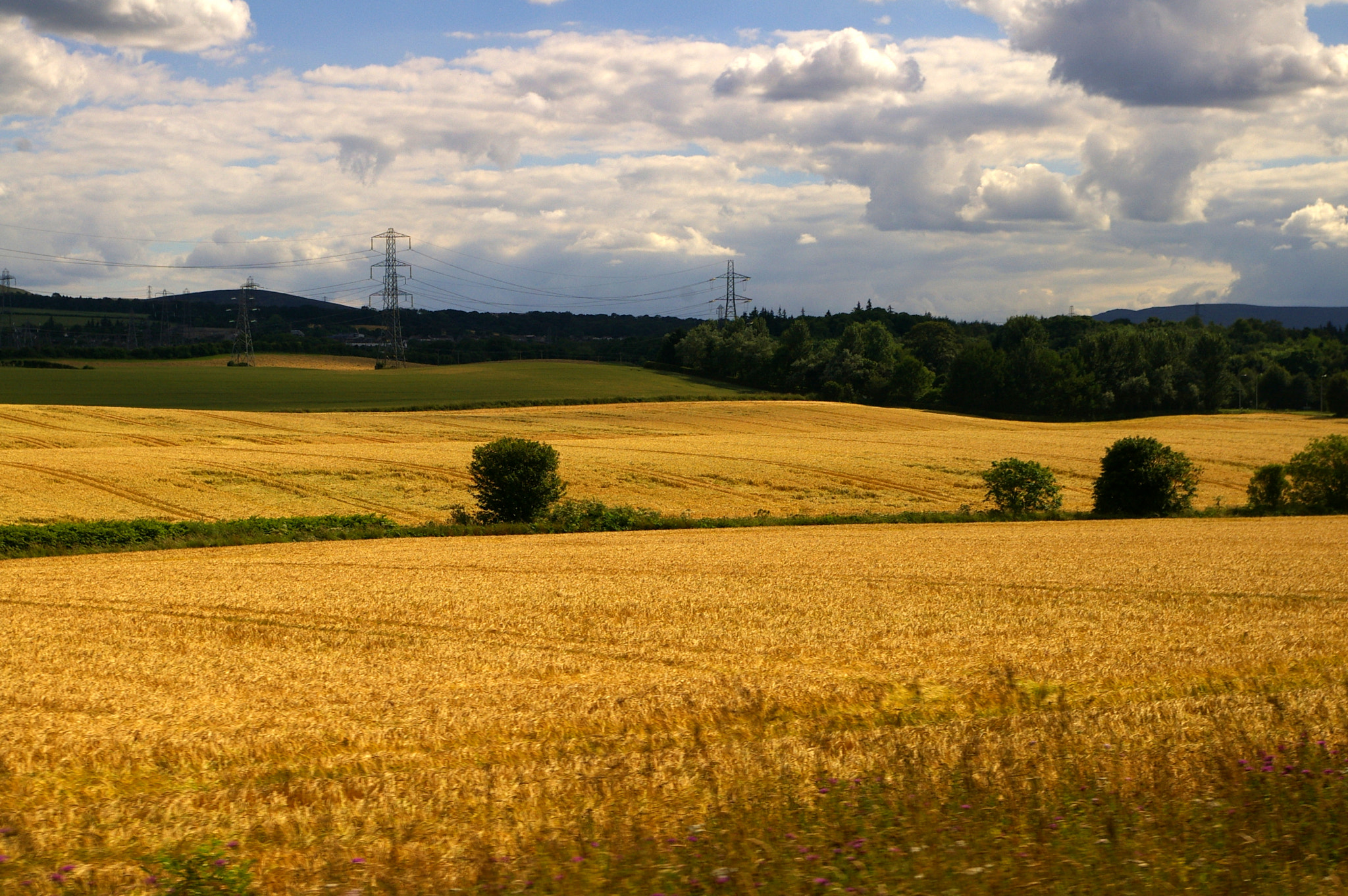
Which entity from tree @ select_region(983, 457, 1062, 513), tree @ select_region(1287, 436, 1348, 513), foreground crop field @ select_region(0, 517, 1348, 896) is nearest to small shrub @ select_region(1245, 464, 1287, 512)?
tree @ select_region(1287, 436, 1348, 513)

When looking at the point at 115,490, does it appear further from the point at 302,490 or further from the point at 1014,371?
the point at 1014,371

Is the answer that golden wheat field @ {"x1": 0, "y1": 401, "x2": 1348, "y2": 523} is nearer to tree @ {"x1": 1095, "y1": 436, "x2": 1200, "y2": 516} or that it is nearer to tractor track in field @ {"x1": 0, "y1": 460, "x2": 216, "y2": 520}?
tractor track in field @ {"x1": 0, "y1": 460, "x2": 216, "y2": 520}

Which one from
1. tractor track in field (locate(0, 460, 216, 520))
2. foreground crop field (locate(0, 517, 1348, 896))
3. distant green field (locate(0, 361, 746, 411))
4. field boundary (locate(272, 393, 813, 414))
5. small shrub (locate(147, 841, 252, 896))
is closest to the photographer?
small shrub (locate(147, 841, 252, 896))

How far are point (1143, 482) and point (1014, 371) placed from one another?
92.7m

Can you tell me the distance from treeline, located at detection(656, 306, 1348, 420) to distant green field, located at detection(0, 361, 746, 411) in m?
9.69

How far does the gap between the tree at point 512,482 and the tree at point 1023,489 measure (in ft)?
56.8

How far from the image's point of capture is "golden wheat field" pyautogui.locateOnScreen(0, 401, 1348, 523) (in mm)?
37906

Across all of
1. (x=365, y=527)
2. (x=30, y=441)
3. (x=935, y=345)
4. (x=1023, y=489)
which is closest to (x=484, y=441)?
(x=30, y=441)

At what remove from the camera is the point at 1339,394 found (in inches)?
4491

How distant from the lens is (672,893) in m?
6.40

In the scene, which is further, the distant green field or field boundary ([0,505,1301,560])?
the distant green field

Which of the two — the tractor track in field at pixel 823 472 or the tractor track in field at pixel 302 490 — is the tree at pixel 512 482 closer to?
the tractor track in field at pixel 302 490

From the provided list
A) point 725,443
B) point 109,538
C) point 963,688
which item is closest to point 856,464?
point 725,443

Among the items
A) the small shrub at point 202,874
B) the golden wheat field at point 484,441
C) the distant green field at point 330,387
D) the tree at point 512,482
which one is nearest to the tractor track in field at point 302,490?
the golden wheat field at point 484,441
